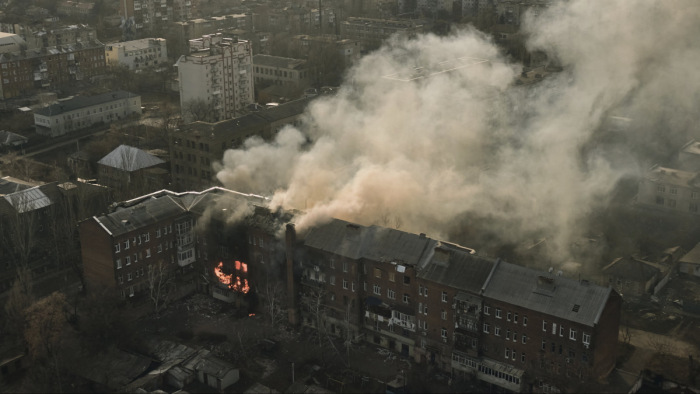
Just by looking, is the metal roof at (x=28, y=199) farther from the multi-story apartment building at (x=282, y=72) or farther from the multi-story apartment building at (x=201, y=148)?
the multi-story apartment building at (x=282, y=72)

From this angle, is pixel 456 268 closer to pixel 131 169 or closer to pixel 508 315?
pixel 508 315

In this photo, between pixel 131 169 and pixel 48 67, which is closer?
pixel 131 169

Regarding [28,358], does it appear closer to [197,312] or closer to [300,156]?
[197,312]

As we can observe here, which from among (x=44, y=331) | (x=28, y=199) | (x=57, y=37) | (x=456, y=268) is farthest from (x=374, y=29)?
(x=44, y=331)

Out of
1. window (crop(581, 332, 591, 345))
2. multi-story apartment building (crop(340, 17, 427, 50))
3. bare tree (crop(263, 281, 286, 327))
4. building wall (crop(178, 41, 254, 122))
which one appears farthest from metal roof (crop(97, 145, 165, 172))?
multi-story apartment building (crop(340, 17, 427, 50))

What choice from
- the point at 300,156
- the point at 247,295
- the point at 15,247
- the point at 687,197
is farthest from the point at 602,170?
the point at 15,247

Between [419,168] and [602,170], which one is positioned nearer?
[419,168]
